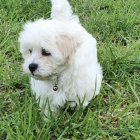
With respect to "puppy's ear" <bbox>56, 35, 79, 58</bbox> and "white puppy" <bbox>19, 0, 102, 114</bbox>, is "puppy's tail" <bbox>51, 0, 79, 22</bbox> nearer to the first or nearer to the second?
"white puppy" <bbox>19, 0, 102, 114</bbox>

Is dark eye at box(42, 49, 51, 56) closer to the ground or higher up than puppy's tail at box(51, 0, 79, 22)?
closer to the ground

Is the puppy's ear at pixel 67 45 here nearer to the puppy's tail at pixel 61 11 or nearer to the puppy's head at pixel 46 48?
the puppy's head at pixel 46 48

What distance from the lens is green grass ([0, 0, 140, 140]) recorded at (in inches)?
112

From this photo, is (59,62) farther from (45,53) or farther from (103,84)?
(103,84)

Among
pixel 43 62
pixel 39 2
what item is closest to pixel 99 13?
pixel 39 2

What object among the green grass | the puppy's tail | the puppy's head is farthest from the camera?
the puppy's tail

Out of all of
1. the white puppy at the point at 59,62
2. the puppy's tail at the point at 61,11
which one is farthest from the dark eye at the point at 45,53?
the puppy's tail at the point at 61,11

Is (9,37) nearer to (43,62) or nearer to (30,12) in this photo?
(30,12)

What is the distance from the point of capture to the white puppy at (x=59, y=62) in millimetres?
2596

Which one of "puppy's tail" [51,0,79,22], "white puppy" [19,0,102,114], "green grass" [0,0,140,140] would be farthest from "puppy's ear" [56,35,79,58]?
"puppy's tail" [51,0,79,22]

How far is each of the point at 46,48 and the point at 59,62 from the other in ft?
0.38

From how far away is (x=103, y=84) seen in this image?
11.0 feet

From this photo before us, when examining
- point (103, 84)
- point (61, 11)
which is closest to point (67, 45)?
point (61, 11)

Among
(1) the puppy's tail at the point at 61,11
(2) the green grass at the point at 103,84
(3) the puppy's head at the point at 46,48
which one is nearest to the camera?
(3) the puppy's head at the point at 46,48
